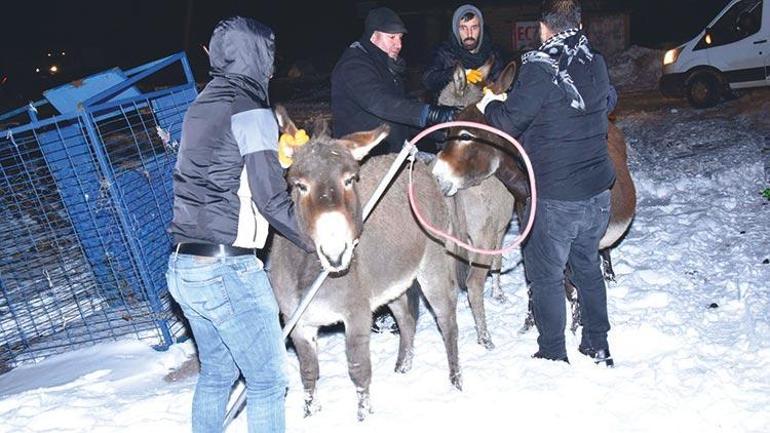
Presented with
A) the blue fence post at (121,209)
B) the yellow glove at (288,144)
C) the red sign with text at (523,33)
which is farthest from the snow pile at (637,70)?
the yellow glove at (288,144)

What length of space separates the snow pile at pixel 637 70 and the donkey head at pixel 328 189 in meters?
15.9

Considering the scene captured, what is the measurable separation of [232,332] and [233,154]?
2.96 ft

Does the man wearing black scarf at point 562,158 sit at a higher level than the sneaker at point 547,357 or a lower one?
higher

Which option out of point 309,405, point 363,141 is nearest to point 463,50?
point 363,141

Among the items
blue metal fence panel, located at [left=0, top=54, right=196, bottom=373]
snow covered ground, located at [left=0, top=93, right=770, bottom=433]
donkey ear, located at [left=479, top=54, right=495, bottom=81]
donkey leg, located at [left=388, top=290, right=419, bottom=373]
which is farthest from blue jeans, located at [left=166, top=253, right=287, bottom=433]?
donkey ear, located at [left=479, top=54, right=495, bottom=81]

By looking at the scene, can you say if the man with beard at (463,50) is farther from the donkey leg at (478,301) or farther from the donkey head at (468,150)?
the donkey leg at (478,301)

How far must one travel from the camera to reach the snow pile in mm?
18453

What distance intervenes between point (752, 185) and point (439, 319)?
5984 mm

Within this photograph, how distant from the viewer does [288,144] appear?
11.6 ft

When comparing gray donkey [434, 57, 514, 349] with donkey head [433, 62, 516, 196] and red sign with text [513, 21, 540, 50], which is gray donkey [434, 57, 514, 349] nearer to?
donkey head [433, 62, 516, 196]

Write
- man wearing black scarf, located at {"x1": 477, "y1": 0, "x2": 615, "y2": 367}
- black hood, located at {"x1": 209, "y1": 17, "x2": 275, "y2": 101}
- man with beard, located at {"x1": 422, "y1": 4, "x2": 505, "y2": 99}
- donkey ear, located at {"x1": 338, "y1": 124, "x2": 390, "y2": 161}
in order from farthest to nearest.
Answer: man with beard, located at {"x1": 422, "y1": 4, "x2": 505, "y2": 99}
man wearing black scarf, located at {"x1": 477, "y1": 0, "x2": 615, "y2": 367}
donkey ear, located at {"x1": 338, "y1": 124, "x2": 390, "y2": 161}
black hood, located at {"x1": 209, "y1": 17, "x2": 275, "y2": 101}

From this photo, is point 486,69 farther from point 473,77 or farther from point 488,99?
point 488,99

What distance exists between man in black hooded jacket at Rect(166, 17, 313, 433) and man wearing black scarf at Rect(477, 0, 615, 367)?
1651 millimetres

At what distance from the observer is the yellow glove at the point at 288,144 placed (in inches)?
136
